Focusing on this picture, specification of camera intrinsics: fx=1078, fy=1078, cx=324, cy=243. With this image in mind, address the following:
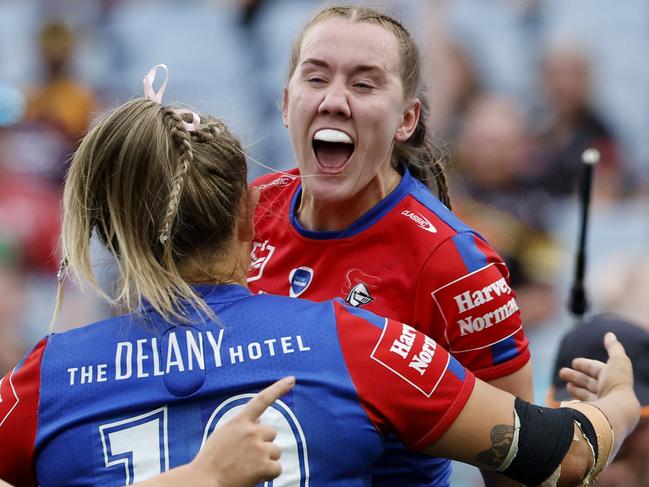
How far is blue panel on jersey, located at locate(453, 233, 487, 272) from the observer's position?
8.73ft

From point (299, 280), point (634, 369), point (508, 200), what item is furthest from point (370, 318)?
point (508, 200)

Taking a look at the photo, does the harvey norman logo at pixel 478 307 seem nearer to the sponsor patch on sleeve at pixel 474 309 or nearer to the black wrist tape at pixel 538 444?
the sponsor patch on sleeve at pixel 474 309

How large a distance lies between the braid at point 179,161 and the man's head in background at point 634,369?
147 cm

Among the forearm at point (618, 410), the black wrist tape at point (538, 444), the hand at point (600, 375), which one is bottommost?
the black wrist tape at point (538, 444)

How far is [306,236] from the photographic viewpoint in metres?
2.95

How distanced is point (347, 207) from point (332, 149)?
164 mm

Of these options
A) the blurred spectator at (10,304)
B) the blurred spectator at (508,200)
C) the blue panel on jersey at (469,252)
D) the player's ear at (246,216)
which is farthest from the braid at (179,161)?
the blurred spectator at (508,200)

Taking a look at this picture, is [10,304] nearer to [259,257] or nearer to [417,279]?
[259,257]

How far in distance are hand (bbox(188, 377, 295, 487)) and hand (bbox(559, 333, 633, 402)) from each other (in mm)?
941

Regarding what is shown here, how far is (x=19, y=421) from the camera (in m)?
2.07

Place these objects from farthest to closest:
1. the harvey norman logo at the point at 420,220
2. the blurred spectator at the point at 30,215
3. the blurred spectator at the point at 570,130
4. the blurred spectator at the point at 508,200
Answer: the blurred spectator at the point at 570,130 < the blurred spectator at the point at 30,215 < the blurred spectator at the point at 508,200 < the harvey norman logo at the point at 420,220

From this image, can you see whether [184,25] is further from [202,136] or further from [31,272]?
[202,136]

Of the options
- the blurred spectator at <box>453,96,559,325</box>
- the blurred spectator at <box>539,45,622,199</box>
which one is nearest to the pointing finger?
the blurred spectator at <box>453,96,559,325</box>

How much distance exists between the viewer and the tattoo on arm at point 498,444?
2.10 metres
